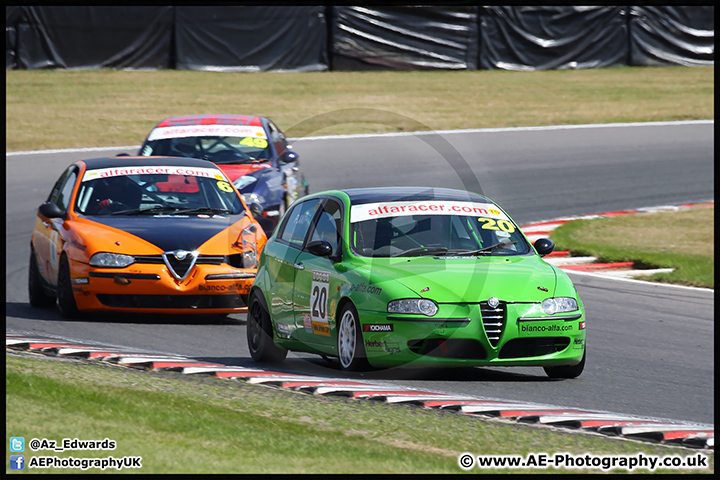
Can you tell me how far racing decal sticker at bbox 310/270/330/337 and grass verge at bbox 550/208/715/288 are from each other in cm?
606

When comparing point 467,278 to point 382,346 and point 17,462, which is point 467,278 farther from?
point 17,462

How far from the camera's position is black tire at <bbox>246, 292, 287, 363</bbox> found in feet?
29.3

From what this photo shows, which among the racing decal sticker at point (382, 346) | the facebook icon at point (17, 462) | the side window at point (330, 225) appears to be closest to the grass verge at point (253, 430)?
the facebook icon at point (17, 462)

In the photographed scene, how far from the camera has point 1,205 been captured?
17.7 meters

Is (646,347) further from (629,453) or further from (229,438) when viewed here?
(229,438)

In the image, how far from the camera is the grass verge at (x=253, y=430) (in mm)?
5262

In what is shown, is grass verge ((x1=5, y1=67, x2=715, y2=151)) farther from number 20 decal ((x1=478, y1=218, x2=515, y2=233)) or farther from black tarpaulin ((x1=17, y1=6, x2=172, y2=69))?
number 20 decal ((x1=478, y1=218, x2=515, y2=233))

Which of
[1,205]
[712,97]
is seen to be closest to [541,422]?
[1,205]

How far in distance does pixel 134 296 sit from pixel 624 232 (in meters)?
8.70

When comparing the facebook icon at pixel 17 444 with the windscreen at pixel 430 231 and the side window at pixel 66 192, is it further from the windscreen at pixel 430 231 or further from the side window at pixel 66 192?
the side window at pixel 66 192

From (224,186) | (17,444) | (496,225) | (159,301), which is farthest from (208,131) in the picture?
(17,444)

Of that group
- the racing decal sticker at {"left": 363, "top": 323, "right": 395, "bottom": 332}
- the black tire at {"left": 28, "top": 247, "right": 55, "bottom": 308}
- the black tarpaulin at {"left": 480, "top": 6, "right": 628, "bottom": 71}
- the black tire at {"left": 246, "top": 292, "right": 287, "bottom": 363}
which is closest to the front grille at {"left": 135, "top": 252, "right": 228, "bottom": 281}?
the black tire at {"left": 246, "top": 292, "right": 287, "bottom": 363}

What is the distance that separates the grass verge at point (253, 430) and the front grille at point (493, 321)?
1.24 m

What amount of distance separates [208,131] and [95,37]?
16207 millimetres
